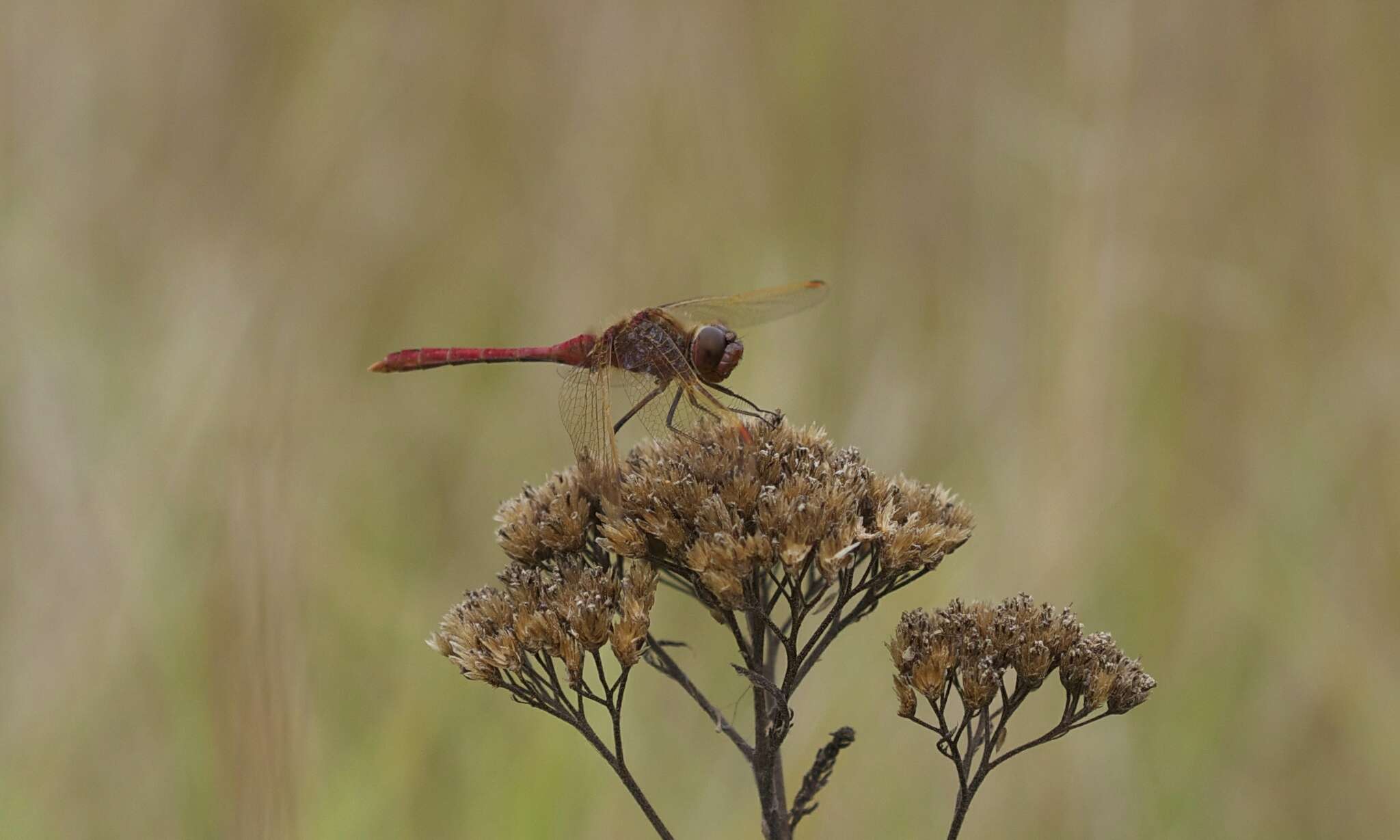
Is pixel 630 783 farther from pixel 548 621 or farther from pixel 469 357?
pixel 469 357

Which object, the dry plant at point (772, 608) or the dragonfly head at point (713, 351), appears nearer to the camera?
the dry plant at point (772, 608)

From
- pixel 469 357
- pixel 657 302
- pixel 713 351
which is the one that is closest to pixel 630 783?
pixel 713 351

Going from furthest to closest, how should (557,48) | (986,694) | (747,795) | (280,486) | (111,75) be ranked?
(557,48) → (111,75) → (747,795) → (280,486) → (986,694)

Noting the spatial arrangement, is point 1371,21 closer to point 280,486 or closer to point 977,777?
point 977,777

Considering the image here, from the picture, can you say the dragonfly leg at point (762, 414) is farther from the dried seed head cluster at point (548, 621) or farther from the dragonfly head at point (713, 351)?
the dried seed head cluster at point (548, 621)

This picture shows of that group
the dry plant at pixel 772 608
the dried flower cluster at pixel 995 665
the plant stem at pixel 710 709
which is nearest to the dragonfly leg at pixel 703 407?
the dry plant at pixel 772 608

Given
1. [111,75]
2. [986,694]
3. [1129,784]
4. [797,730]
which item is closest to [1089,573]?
[1129,784]

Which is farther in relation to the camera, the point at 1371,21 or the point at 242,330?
the point at 1371,21
